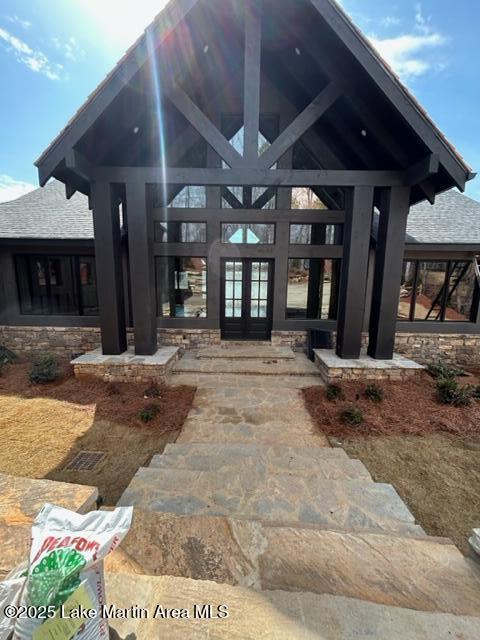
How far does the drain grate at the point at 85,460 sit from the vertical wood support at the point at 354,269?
498 cm

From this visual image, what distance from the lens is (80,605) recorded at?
99 centimetres

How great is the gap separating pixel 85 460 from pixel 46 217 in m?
8.23

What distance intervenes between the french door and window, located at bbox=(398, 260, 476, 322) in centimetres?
394

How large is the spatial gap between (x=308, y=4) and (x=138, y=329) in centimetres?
647

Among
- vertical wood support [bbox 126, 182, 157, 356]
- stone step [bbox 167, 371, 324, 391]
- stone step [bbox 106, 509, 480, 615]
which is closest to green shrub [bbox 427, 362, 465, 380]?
stone step [bbox 167, 371, 324, 391]

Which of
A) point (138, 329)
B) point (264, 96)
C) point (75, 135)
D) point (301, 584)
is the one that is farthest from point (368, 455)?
point (264, 96)

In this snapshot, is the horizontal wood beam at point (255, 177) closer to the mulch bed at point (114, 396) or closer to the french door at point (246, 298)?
the french door at point (246, 298)

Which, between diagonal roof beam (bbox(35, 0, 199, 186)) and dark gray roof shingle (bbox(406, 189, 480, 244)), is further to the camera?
dark gray roof shingle (bbox(406, 189, 480, 244))

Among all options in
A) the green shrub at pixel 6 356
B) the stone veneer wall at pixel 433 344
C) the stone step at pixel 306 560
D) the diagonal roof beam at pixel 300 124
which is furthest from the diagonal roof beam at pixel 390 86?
the green shrub at pixel 6 356

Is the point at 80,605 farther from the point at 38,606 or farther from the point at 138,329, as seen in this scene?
the point at 138,329

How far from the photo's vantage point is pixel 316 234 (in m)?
8.04

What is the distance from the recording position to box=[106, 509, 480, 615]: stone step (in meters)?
1.62

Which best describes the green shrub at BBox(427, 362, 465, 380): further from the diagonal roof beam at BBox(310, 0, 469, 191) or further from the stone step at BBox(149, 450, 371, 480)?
the stone step at BBox(149, 450, 371, 480)

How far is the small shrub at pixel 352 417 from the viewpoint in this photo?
4629 mm
